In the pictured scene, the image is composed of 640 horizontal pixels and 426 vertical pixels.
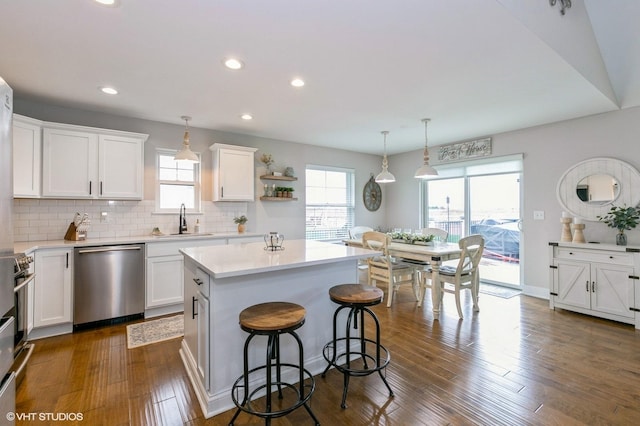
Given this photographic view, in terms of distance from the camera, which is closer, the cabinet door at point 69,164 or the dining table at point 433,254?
the cabinet door at point 69,164

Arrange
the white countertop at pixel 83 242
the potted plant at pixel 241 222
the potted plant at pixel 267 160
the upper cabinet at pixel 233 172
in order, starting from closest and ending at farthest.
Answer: the white countertop at pixel 83 242 → the upper cabinet at pixel 233 172 → the potted plant at pixel 241 222 → the potted plant at pixel 267 160

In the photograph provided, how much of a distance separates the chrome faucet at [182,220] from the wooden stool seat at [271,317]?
277 cm

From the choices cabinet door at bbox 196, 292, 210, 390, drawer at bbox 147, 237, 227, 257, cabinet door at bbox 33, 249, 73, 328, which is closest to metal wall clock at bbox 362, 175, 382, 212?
drawer at bbox 147, 237, 227, 257

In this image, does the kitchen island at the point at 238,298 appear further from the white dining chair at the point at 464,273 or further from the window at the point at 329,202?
the window at the point at 329,202

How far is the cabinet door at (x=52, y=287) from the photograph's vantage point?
291 cm

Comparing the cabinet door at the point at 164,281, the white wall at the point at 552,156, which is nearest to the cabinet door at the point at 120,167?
the cabinet door at the point at 164,281

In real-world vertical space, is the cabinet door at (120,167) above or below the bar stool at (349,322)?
above

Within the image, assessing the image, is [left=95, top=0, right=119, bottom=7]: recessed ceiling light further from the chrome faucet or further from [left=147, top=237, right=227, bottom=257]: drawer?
the chrome faucet

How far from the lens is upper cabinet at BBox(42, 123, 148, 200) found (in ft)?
10.6

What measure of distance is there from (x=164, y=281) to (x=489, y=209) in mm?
5011

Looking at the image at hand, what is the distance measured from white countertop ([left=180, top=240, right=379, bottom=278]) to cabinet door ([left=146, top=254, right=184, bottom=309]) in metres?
1.27

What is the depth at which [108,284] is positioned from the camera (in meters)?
3.24

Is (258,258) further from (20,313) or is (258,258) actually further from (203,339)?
(20,313)

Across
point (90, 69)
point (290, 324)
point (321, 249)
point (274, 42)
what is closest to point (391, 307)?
point (321, 249)
